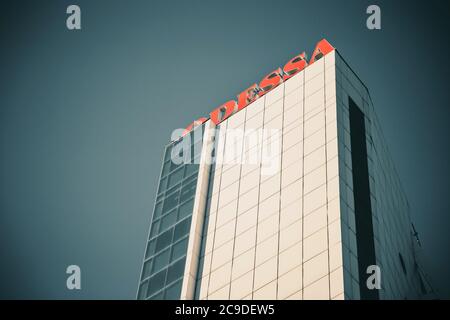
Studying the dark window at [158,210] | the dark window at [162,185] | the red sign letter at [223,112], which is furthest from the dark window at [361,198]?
the dark window at [162,185]

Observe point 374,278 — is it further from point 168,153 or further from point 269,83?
point 168,153

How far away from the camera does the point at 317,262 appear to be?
50.4 meters

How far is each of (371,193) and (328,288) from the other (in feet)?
44.8

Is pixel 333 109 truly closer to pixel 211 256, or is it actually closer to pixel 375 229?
pixel 375 229

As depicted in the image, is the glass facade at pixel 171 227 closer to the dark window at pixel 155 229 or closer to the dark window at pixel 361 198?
the dark window at pixel 155 229

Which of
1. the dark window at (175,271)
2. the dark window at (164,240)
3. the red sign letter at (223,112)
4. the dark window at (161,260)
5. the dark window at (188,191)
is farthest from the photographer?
the red sign letter at (223,112)

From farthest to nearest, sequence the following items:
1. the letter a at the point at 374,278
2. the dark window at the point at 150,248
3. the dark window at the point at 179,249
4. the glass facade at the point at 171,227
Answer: the dark window at the point at 150,248
the dark window at the point at 179,249
the glass facade at the point at 171,227
the letter a at the point at 374,278

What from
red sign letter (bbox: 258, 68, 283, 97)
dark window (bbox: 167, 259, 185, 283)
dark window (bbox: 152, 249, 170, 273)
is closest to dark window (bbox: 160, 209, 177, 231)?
dark window (bbox: 152, 249, 170, 273)

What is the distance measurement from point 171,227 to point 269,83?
17.7 meters

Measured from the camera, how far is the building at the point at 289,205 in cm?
5200

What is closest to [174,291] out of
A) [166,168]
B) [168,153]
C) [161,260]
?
[161,260]

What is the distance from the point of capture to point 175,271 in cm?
6109
